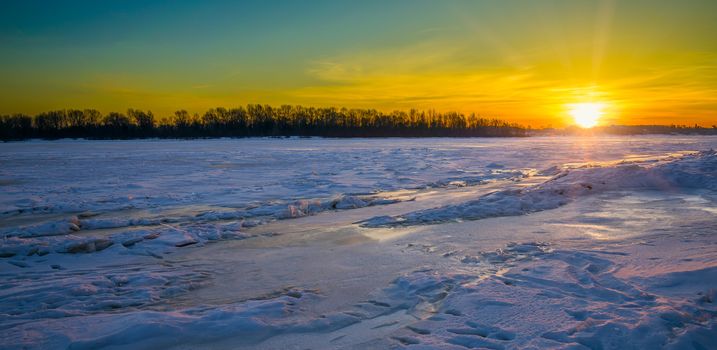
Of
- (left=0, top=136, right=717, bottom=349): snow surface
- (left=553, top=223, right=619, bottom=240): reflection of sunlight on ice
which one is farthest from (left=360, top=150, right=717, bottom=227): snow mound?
(left=553, top=223, right=619, bottom=240): reflection of sunlight on ice

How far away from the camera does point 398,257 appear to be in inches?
A: 198

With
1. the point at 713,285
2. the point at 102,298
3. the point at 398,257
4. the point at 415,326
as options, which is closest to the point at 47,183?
the point at 102,298

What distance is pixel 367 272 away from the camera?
4504mm

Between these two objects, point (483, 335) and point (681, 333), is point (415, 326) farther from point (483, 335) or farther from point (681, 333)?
point (681, 333)

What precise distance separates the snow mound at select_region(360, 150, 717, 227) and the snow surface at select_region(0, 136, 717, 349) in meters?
0.08

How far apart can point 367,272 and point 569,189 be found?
7.13m

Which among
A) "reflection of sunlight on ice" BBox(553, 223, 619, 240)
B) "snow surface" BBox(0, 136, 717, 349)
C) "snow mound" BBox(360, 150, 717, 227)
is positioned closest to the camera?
"snow surface" BBox(0, 136, 717, 349)

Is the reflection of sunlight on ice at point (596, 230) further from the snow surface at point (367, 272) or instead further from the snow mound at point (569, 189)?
the snow mound at point (569, 189)

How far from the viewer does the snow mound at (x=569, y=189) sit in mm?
7534

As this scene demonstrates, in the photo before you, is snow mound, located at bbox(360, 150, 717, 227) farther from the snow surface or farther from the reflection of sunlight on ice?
the reflection of sunlight on ice

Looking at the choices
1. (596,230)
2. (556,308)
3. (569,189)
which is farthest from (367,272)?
(569,189)

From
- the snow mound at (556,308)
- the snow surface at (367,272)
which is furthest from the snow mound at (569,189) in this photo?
the snow mound at (556,308)

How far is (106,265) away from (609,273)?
558 cm

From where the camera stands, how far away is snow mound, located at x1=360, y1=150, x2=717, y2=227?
753cm
